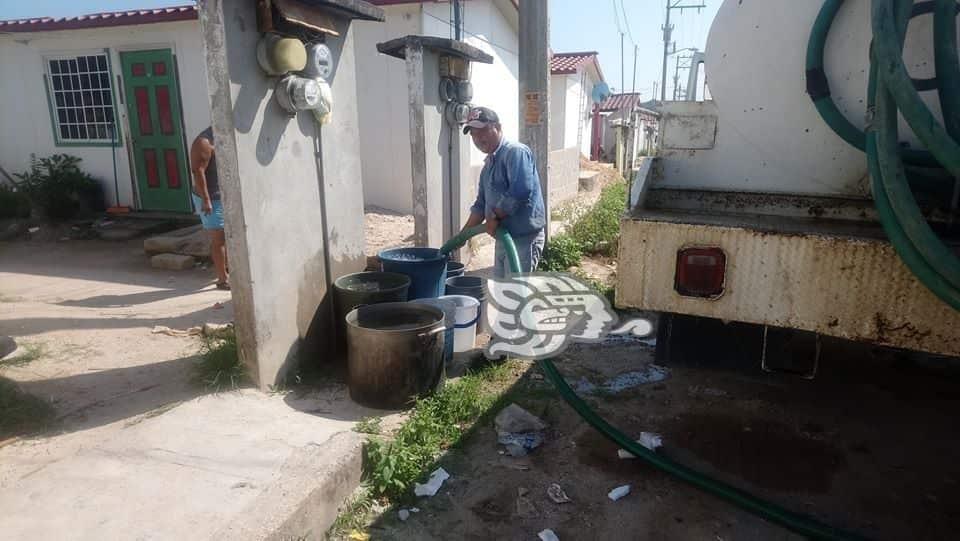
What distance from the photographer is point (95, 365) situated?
13.3 feet

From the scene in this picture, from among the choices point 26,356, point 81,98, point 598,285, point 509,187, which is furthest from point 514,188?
point 81,98

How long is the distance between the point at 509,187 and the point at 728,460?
7.46 feet

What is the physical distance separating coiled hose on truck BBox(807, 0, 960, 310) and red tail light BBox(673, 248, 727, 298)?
515 mm

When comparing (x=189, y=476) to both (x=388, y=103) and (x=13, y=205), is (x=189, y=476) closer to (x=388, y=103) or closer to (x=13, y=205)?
(x=388, y=103)

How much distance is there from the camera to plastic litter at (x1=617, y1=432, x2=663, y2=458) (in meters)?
3.10

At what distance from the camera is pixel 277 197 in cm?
355

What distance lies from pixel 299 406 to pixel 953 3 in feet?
11.2

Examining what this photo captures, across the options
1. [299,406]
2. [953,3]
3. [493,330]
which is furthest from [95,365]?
[953,3]

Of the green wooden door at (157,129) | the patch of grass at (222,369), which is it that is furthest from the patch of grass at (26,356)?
the green wooden door at (157,129)

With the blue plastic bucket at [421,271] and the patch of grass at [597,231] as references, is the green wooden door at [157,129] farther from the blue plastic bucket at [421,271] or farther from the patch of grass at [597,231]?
the blue plastic bucket at [421,271]

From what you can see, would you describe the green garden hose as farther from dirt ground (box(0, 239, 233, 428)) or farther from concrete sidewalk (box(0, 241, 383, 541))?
dirt ground (box(0, 239, 233, 428))

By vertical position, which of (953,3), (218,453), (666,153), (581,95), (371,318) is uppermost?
(581,95)

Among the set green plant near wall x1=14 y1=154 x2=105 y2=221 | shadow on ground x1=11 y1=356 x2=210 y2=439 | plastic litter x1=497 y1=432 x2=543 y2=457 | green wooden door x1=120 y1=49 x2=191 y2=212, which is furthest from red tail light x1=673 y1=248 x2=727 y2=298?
green plant near wall x1=14 y1=154 x2=105 y2=221

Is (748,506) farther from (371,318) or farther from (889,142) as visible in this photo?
(371,318)
